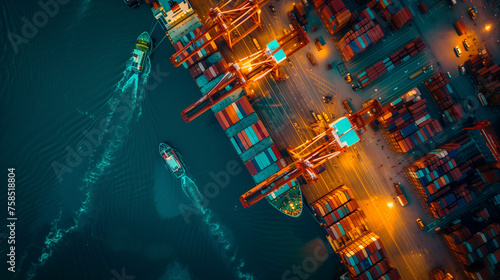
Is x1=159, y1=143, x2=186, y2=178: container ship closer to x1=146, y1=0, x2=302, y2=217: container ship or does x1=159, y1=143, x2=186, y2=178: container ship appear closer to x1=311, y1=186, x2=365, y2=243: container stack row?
x1=146, y1=0, x2=302, y2=217: container ship

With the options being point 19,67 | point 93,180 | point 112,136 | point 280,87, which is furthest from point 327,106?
point 19,67

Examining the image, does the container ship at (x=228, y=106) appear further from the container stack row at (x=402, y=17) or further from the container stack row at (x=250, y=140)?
the container stack row at (x=402, y=17)

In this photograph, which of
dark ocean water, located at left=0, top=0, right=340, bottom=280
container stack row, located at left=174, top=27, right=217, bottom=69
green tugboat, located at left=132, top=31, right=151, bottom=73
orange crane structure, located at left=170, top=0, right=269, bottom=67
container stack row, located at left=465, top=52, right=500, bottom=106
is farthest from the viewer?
dark ocean water, located at left=0, top=0, right=340, bottom=280

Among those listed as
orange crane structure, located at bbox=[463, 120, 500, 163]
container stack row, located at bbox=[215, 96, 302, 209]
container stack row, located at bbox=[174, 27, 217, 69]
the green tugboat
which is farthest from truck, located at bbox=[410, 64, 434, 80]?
the green tugboat

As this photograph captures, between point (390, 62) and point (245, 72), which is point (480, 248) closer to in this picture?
point (390, 62)

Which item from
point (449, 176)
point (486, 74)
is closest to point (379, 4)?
point (486, 74)

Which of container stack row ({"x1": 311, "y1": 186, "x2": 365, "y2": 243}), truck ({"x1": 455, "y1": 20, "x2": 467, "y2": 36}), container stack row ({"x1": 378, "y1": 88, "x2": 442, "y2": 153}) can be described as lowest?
container stack row ({"x1": 311, "y1": 186, "x2": 365, "y2": 243})
